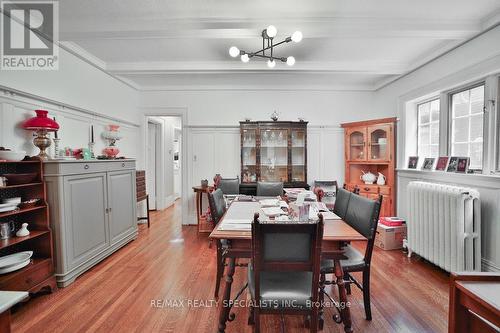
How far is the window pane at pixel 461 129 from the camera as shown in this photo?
9.07 ft

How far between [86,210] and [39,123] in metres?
0.99

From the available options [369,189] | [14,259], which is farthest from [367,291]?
[14,259]

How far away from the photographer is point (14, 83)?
2.25m

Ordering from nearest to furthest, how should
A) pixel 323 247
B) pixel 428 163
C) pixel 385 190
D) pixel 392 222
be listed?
1. pixel 323 247
2. pixel 428 163
3. pixel 392 222
4. pixel 385 190

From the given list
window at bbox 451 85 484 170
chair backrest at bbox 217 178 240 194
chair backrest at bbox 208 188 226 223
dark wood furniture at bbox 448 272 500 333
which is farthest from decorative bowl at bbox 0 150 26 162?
window at bbox 451 85 484 170

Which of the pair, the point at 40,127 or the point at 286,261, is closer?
the point at 286,261

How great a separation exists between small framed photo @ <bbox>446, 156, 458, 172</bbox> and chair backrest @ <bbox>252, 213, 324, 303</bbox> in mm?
2494

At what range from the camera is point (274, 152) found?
14.4 feet

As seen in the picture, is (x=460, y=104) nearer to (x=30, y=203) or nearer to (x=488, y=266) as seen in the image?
(x=488, y=266)

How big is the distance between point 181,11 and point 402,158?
12.0 ft

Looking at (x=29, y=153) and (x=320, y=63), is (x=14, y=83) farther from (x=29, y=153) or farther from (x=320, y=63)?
(x=320, y=63)

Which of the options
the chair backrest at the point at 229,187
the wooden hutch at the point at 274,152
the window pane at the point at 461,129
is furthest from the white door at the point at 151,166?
the window pane at the point at 461,129

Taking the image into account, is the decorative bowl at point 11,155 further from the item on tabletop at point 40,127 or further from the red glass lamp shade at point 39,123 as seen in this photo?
the red glass lamp shade at point 39,123

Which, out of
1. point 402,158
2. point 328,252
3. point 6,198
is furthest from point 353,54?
point 6,198
